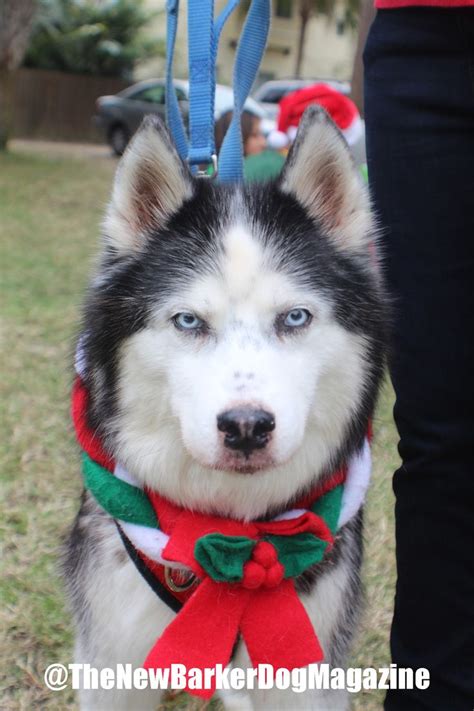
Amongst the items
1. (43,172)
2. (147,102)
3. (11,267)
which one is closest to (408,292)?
(11,267)

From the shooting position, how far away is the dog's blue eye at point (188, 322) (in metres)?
1.55

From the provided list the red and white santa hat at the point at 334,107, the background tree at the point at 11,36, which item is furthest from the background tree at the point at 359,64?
the background tree at the point at 11,36

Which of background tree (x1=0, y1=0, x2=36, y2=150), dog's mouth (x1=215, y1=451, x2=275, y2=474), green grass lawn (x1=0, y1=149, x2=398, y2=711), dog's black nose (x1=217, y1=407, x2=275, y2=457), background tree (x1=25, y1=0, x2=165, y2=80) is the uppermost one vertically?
background tree (x1=25, y1=0, x2=165, y2=80)

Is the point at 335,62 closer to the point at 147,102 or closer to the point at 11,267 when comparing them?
the point at 147,102

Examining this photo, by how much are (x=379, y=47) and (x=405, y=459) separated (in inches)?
37.7

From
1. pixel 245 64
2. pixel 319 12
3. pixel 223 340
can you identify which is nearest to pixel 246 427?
pixel 223 340

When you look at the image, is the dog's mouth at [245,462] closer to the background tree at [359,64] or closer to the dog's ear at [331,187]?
the dog's ear at [331,187]

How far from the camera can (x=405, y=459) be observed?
73.8 inches

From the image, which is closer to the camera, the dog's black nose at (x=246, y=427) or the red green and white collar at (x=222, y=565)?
the dog's black nose at (x=246, y=427)

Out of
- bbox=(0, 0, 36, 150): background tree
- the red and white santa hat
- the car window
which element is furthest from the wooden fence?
the red and white santa hat

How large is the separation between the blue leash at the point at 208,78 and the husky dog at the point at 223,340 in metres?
0.24

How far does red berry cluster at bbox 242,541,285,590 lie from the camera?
160cm

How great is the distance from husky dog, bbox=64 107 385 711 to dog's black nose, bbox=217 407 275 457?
0.06 m

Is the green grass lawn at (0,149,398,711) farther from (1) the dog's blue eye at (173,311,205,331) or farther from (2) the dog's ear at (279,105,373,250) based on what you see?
(2) the dog's ear at (279,105,373,250)
